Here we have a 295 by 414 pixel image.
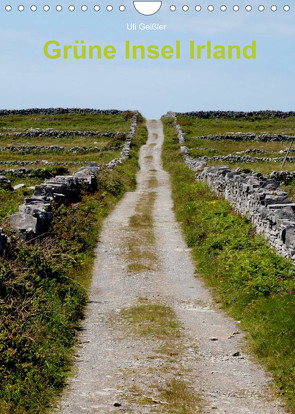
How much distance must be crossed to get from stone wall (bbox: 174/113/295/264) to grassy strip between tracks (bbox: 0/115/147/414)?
233 inches

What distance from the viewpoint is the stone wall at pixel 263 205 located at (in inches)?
700

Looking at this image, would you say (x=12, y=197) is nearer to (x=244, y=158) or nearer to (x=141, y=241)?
(x=141, y=241)

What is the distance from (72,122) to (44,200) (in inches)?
2638

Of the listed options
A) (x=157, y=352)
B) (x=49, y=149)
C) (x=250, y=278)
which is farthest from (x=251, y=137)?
(x=157, y=352)

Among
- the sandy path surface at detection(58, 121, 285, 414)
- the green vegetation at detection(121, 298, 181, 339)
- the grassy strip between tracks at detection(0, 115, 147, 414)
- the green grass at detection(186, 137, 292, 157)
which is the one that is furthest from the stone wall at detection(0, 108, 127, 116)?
the green vegetation at detection(121, 298, 181, 339)

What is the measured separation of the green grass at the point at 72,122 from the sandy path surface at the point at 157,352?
59667mm

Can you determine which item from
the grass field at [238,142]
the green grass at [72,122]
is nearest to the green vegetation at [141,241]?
the grass field at [238,142]

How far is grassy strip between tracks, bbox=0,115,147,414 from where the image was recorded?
10023 millimetres

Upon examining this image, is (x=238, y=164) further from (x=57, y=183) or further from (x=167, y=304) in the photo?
(x=167, y=304)

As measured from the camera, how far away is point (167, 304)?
15547mm

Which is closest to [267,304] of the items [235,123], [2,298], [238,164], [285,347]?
[285,347]

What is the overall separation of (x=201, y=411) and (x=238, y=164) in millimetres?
43192

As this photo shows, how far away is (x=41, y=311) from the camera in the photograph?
43.1ft

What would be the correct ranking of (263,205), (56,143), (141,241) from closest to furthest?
(263,205) < (141,241) < (56,143)
